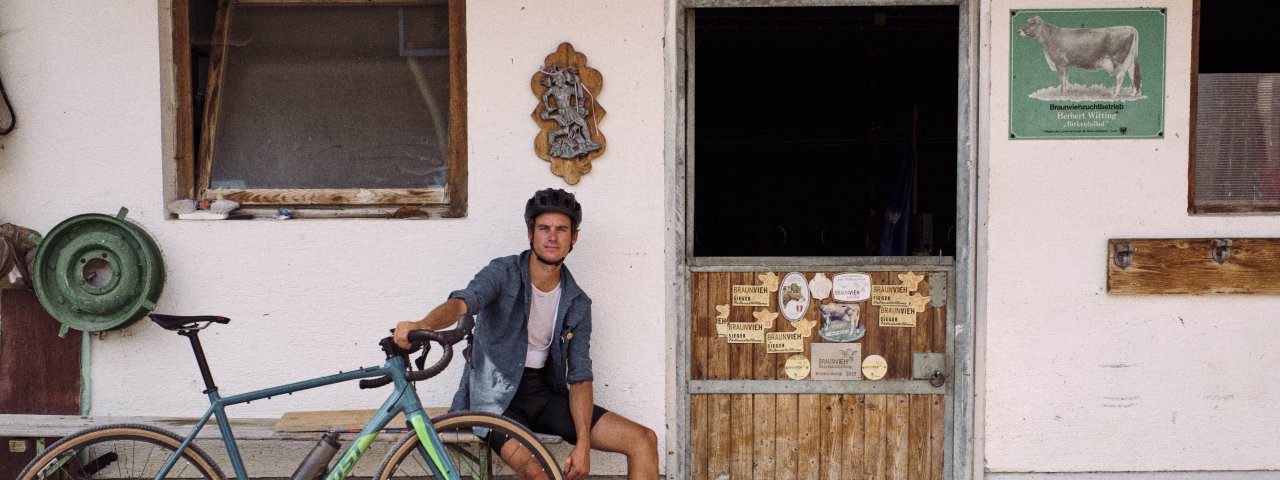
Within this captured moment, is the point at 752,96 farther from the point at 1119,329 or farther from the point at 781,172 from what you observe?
the point at 1119,329

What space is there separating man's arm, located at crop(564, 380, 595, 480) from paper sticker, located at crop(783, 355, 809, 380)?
3.36 feet

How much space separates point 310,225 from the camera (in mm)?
3881

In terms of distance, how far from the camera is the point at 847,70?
300 inches

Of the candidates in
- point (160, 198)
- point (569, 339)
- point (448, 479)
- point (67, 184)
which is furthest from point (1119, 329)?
point (67, 184)

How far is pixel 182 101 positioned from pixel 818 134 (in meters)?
5.43

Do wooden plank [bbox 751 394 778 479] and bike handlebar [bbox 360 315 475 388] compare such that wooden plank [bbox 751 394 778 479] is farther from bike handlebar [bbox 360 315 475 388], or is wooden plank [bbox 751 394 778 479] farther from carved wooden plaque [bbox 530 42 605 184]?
bike handlebar [bbox 360 315 475 388]

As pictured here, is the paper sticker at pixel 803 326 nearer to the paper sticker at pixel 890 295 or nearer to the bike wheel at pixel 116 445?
the paper sticker at pixel 890 295

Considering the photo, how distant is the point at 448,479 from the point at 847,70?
18.7 feet

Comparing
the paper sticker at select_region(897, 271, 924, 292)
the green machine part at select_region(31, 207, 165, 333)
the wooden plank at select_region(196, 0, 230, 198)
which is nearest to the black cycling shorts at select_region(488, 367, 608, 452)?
the paper sticker at select_region(897, 271, 924, 292)

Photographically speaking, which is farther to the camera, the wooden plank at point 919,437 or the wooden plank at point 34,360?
the wooden plank at point 919,437

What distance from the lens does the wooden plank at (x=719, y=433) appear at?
13.2 feet

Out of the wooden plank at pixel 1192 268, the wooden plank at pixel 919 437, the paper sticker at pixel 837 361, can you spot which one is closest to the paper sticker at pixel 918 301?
the paper sticker at pixel 837 361

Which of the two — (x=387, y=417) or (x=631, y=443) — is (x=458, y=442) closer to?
(x=387, y=417)

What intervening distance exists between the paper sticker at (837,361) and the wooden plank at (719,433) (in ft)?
1.42
